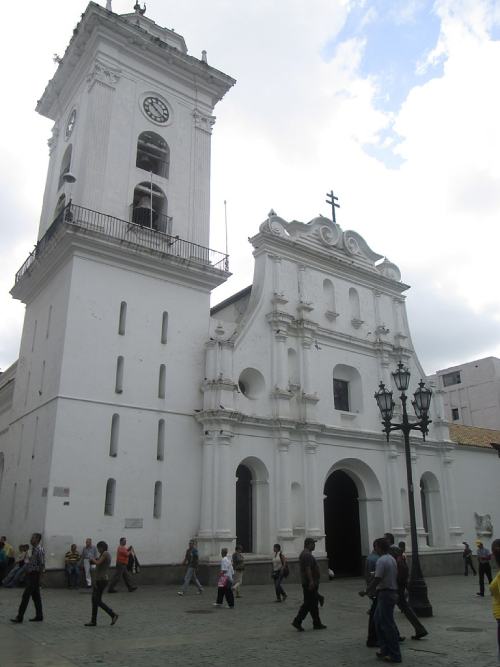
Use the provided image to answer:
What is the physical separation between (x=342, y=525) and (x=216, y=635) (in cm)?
1567

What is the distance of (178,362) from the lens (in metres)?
21.6

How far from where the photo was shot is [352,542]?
25.2 m

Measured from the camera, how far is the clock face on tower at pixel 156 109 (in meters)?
24.8

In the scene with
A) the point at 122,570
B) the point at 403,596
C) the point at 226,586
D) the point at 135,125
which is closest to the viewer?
the point at 403,596

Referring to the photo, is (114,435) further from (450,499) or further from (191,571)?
(450,499)

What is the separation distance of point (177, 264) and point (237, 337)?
140 inches

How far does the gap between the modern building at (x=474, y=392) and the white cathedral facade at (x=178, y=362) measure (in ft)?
70.3

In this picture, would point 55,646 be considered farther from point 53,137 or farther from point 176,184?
point 53,137

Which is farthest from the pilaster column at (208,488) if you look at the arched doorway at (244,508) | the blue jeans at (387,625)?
the blue jeans at (387,625)

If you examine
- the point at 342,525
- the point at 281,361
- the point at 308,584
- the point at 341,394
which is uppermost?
the point at 281,361

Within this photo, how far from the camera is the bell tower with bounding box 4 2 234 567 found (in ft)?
61.6

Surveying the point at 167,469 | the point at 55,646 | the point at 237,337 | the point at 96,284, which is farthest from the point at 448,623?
the point at 96,284

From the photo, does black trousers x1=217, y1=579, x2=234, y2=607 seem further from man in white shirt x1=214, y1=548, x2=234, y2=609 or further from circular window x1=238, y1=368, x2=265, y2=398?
circular window x1=238, y1=368, x2=265, y2=398

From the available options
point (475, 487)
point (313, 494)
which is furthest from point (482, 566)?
point (475, 487)
